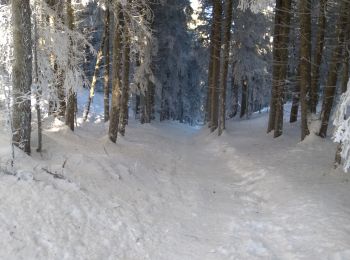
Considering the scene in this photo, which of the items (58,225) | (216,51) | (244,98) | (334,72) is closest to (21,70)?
(58,225)

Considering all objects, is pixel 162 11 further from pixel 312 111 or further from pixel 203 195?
pixel 203 195

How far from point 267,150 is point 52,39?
9.22 meters

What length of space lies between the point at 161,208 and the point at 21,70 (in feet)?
13.1

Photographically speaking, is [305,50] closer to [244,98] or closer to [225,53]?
[225,53]

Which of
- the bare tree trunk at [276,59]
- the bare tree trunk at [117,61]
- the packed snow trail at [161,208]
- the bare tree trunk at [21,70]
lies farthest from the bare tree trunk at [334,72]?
the bare tree trunk at [21,70]

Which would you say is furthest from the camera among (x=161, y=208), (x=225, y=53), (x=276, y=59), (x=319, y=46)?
(x=225, y=53)

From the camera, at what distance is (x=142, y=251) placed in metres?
6.34

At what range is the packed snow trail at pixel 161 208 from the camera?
593 centimetres

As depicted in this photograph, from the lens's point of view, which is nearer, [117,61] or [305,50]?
[117,61]

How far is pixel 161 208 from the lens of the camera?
852cm

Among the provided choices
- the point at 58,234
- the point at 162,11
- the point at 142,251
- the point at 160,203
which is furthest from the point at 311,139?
the point at 162,11

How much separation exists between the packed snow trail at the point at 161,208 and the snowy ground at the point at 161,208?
0.06 ft

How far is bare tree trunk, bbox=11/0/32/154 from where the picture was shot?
7.70m

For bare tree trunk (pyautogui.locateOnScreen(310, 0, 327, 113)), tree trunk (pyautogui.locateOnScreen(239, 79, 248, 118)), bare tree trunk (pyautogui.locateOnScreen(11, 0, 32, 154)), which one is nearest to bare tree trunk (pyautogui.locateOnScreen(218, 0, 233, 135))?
bare tree trunk (pyautogui.locateOnScreen(310, 0, 327, 113))
